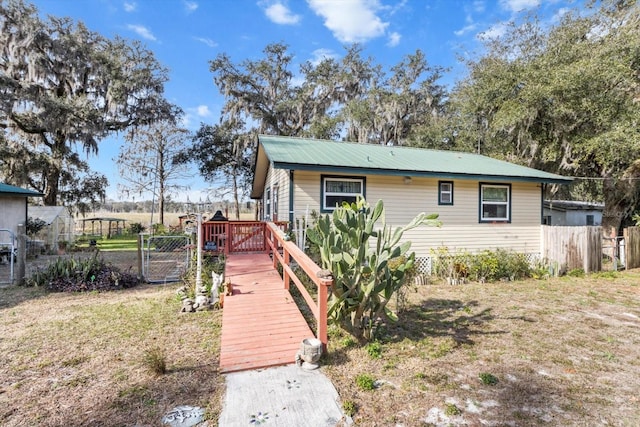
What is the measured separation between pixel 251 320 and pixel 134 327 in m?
1.94

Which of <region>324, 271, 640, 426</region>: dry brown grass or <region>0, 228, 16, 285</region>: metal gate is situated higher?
<region>0, 228, 16, 285</region>: metal gate

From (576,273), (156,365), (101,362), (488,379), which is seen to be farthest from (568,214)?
(101,362)

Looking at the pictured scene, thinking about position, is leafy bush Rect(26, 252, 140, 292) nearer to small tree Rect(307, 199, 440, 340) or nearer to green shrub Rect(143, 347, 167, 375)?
green shrub Rect(143, 347, 167, 375)

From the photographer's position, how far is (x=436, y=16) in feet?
51.0

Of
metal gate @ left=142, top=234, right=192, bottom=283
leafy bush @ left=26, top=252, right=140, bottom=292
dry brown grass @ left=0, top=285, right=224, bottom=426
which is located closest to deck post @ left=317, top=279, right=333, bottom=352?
dry brown grass @ left=0, top=285, right=224, bottom=426

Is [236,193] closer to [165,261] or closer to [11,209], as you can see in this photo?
[11,209]

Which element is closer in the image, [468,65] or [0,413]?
[0,413]

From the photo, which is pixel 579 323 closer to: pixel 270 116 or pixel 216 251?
pixel 216 251

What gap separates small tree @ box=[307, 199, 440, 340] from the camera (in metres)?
4.03

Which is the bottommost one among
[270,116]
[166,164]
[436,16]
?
[166,164]

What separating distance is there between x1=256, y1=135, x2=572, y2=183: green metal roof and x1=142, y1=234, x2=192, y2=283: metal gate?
12.1 ft

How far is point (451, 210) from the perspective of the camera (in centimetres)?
993

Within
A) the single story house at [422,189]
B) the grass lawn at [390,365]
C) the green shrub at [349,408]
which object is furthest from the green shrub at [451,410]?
the single story house at [422,189]

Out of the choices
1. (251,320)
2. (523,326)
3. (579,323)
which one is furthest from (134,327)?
(579,323)
